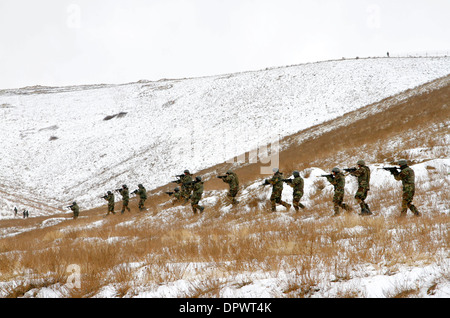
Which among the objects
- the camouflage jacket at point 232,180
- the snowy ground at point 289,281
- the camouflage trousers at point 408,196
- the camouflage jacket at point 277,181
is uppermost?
the camouflage jacket at point 232,180

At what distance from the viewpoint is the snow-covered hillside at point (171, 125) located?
32.8m

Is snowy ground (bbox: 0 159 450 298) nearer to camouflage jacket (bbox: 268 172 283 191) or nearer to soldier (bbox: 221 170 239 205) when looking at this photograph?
camouflage jacket (bbox: 268 172 283 191)

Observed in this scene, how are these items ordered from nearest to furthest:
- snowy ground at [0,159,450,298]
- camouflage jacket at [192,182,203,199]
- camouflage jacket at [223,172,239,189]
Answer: snowy ground at [0,159,450,298], camouflage jacket at [223,172,239,189], camouflage jacket at [192,182,203,199]

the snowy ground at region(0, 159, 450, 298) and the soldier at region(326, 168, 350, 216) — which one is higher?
the soldier at region(326, 168, 350, 216)

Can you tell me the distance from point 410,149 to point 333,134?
1086 cm

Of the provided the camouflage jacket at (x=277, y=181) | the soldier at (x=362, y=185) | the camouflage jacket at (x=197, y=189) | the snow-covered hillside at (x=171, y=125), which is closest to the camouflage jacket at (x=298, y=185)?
the camouflage jacket at (x=277, y=181)

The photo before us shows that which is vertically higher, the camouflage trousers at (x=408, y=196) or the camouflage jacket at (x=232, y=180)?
the camouflage jacket at (x=232, y=180)

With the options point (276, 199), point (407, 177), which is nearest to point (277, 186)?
point (276, 199)

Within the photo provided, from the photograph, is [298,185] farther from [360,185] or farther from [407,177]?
[407,177]

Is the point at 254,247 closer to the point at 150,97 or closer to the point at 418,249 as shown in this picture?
the point at 418,249

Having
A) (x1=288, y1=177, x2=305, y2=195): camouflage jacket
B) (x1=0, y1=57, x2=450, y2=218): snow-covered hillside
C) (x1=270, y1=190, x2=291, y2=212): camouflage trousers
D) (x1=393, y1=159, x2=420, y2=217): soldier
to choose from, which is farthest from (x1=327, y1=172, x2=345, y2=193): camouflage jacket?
(x1=0, y1=57, x2=450, y2=218): snow-covered hillside

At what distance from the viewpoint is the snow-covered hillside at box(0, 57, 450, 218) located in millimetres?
32812

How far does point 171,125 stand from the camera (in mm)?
44938

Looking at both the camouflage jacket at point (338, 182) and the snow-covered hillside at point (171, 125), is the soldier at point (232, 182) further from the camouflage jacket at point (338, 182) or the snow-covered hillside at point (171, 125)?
the snow-covered hillside at point (171, 125)
